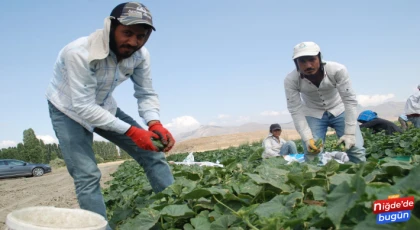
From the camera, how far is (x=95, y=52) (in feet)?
7.98

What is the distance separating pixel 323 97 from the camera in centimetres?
434

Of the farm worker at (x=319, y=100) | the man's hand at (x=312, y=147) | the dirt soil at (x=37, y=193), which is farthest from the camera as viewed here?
the dirt soil at (x=37, y=193)

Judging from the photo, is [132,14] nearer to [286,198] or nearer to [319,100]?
[286,198]

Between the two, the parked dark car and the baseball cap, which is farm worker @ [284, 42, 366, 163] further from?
the parked dark car

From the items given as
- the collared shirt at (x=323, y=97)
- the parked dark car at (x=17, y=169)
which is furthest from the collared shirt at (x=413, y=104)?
the parked dark car at (x=17, y=169)

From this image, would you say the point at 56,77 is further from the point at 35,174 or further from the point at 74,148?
the point at 35,174

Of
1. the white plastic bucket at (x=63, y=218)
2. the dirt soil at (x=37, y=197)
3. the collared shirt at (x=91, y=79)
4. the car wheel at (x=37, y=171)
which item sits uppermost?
the collared shirt at (x=91, y=79)

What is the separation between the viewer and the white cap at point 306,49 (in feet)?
12.0

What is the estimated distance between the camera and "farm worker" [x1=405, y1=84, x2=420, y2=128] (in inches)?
316

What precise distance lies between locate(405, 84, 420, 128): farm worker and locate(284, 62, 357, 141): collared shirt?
4.56 m

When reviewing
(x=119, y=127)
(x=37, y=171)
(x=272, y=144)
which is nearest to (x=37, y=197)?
(x=272, y=144)

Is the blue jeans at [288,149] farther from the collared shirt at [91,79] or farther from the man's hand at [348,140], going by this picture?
the collared shirt at [91,79]

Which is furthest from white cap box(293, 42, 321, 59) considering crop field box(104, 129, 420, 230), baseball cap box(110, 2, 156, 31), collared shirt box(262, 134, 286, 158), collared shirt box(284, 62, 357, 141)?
collared shirt box(262, 134, 286, 158)

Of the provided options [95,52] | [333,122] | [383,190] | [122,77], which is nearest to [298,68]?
[333,122]
